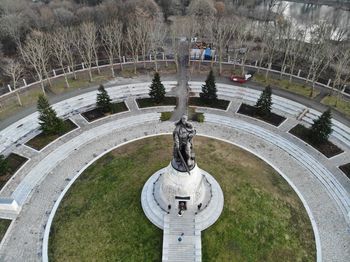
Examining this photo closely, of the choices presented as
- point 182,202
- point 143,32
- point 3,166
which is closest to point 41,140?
point 3,166

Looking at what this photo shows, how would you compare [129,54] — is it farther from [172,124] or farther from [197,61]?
[172,124]

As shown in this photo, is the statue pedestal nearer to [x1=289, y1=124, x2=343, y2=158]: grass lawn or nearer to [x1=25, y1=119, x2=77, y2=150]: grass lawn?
[x1=289, y1=124, x2=343, y2=158]: grass lawn

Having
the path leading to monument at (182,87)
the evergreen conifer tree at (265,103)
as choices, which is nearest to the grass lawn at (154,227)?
the evergreen conifer tree at (265,103)

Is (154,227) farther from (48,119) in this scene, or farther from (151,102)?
(151,102)

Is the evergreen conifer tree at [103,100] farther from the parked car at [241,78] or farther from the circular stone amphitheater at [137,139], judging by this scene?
the parked car at [241,78]

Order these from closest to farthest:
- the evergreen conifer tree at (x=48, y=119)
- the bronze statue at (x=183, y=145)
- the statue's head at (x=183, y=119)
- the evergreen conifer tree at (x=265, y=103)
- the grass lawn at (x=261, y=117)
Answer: the statue's head at (x=183, y=119) < the bronze statue at (x=183, y=145) < the evergreen conifer tree at (x=48, y=119) < the evergreen conifer tree at (x=265, y=103) < the grass lawn at (x=261, y=117)

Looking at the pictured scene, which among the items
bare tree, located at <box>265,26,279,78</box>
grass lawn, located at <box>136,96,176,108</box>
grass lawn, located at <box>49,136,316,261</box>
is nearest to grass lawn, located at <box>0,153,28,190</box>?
grass lawn, located at <box>49,136,316,261</box>
